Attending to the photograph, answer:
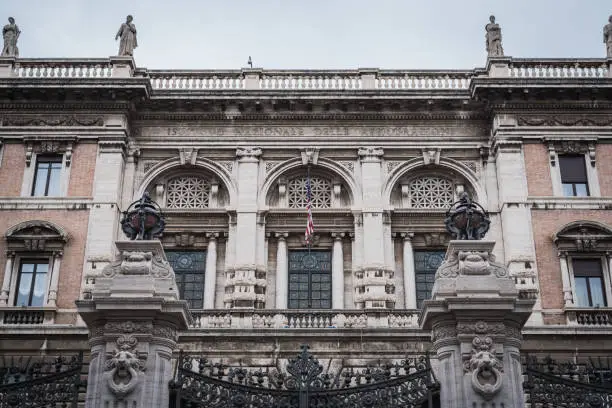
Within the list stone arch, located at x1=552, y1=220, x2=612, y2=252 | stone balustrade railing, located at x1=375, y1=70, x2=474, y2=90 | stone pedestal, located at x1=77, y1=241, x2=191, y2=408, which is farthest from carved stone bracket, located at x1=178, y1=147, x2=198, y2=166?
stone pedestal, located at x1=77, y1=241, x2=191, y2=408

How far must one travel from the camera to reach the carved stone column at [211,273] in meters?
26.8

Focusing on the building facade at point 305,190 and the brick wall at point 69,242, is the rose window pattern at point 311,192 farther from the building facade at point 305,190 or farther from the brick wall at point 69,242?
the brick wall at point 69,242

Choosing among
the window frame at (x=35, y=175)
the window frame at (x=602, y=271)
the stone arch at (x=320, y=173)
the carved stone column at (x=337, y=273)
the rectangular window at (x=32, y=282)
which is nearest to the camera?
the window frame at (x=602, y=271)

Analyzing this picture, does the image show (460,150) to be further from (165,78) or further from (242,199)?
(165,78)

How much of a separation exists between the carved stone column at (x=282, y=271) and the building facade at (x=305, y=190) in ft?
0.24

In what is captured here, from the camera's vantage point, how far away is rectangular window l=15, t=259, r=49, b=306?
2652 cm

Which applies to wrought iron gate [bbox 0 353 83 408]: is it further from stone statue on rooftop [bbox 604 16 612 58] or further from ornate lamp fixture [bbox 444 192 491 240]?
stone statue on rooftop [bbox 604 16 612 58]

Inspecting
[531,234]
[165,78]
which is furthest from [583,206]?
[165,78]

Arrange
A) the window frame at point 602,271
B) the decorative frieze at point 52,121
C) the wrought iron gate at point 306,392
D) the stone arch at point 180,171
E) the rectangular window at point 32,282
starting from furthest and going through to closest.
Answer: the decorative frieze at point 52,121 → the stone arch at point 180,171 → the rectangular window at point 32,282 → the window frame at point 602,271 → the wrought iron gate at point 306,392

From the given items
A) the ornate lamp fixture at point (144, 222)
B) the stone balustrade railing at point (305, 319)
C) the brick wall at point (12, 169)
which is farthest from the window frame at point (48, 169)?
the ornate lamp fixture at point (144, 222)

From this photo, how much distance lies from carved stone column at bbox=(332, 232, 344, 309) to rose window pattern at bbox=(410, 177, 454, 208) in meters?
2.86

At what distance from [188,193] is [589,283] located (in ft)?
43.6

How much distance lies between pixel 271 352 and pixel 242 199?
5.58 meters

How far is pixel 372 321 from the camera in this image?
2542 centimetres
